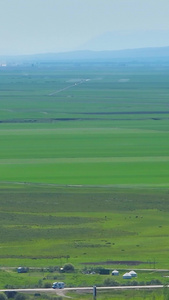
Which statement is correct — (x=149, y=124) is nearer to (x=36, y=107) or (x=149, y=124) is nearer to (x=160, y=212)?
(x=36, y=107)

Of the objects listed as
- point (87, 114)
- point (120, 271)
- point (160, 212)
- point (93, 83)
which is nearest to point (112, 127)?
point (87, 114)

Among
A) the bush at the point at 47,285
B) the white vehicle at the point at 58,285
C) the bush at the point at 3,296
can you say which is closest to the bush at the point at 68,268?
the bush at the point at 47,285

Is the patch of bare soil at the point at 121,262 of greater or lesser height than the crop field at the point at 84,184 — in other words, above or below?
below

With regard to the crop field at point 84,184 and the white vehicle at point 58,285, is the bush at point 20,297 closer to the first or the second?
the white vehicle at point 58,285

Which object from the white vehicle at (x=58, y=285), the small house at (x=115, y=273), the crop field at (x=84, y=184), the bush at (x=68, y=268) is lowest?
the white vehicle at (x=58, y=285)

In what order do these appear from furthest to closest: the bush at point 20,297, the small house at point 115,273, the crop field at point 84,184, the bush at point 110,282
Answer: the crop field at point 84,184 < the small house at point 115,273 < the bush at point 110,282 < the bush at point 20,297

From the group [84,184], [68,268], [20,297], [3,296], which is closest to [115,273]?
[68,268]

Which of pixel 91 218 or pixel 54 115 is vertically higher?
pixel 54 115

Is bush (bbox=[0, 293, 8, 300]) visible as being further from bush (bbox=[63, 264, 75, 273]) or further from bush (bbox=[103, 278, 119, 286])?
bush (bbox=[63, 264, 75, 273])
